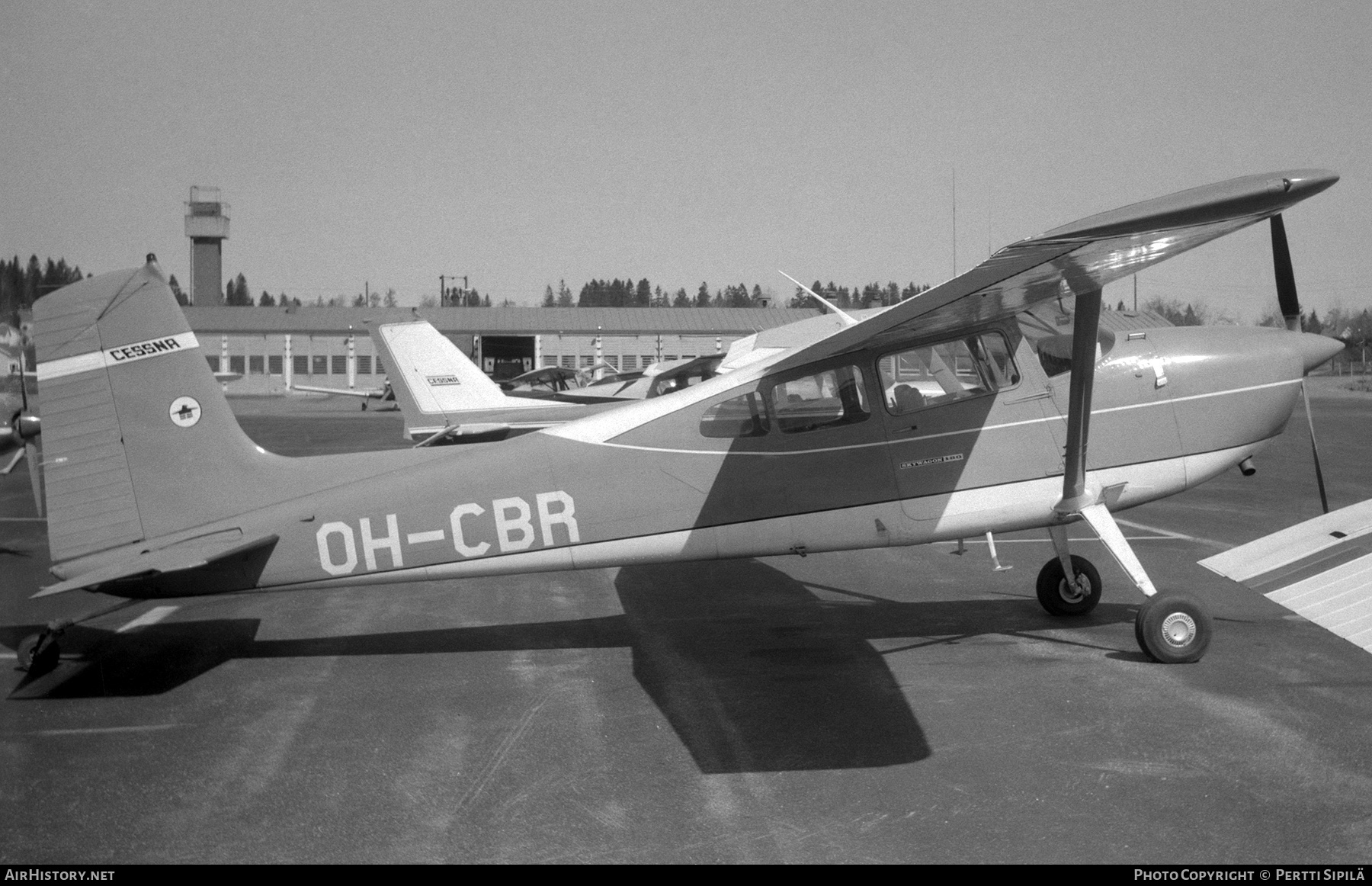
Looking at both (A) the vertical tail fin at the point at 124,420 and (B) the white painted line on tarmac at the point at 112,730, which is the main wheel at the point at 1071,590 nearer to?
(A) the vertical tail fin at the point at 124,420

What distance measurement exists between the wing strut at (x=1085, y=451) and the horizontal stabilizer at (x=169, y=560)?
5.14m

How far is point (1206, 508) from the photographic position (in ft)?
47.0

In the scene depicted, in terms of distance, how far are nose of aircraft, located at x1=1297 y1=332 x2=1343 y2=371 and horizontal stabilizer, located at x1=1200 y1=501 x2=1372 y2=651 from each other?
2.87 metres

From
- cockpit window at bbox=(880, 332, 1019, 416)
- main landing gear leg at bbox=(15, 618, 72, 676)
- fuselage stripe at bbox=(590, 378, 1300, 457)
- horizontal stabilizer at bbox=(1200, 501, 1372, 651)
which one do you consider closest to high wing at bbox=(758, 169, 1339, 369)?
cockpit window at bbox=(880, 332, 1019, 416)

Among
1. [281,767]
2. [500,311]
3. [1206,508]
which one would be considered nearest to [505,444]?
[281,767]

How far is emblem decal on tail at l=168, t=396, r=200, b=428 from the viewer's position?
672cm

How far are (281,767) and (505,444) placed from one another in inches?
100

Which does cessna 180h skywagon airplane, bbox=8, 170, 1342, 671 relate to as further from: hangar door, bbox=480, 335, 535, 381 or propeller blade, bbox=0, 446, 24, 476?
hangar door, bbox=480, 335, 535, 381

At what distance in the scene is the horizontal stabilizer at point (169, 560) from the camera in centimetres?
584

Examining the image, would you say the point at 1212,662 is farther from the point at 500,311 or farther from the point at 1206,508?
the point at 500,311

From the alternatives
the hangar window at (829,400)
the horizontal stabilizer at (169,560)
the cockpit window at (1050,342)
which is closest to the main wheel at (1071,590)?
the cockpit window at (1050,342)

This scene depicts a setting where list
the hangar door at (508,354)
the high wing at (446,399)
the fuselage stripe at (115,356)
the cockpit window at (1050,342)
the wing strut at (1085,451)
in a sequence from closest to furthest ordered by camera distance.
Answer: the fuselage stripe at (115,356) → the wing strut at (1085,451) → the cockpit window at (1050,342) → the high wing at (446,399) → the hangar door at (508,354)

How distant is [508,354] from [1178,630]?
67.0 m

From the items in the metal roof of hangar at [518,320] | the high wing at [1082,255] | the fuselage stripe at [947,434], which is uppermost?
the metal roof of hangar at [518,320]
